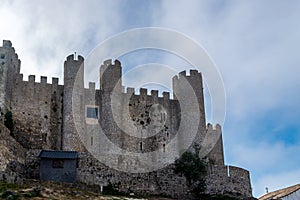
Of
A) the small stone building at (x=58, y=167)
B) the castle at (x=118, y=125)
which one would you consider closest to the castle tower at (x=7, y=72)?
the castle at (x=118, y=125)

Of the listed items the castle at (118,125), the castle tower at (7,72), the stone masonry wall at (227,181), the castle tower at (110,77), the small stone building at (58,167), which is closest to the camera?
the small stone building at (58,167)

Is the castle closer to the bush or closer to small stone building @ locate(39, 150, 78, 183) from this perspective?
the bush

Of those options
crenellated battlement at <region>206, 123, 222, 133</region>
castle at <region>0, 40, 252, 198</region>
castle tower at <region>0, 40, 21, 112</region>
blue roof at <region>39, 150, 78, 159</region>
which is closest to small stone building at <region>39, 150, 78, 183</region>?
blue roof at <region>39, 150, 78, 159</region>

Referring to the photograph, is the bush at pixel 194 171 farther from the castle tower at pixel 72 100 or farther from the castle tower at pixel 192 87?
the castle tower at pixel 72 100

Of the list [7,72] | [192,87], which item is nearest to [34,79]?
[7,72]

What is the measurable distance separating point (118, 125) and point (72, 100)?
232 inches

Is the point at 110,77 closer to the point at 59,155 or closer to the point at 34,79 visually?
the point at 34,79

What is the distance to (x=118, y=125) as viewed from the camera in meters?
55.0

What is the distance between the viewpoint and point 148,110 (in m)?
58.5

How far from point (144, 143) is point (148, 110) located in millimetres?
4358

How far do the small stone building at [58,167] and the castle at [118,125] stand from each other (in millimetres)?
1491

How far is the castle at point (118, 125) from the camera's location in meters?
46.5

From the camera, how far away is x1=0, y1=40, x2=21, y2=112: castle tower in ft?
164

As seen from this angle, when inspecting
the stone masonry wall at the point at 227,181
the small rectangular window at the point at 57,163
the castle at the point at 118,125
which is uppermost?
the castle at the point at 118,125
